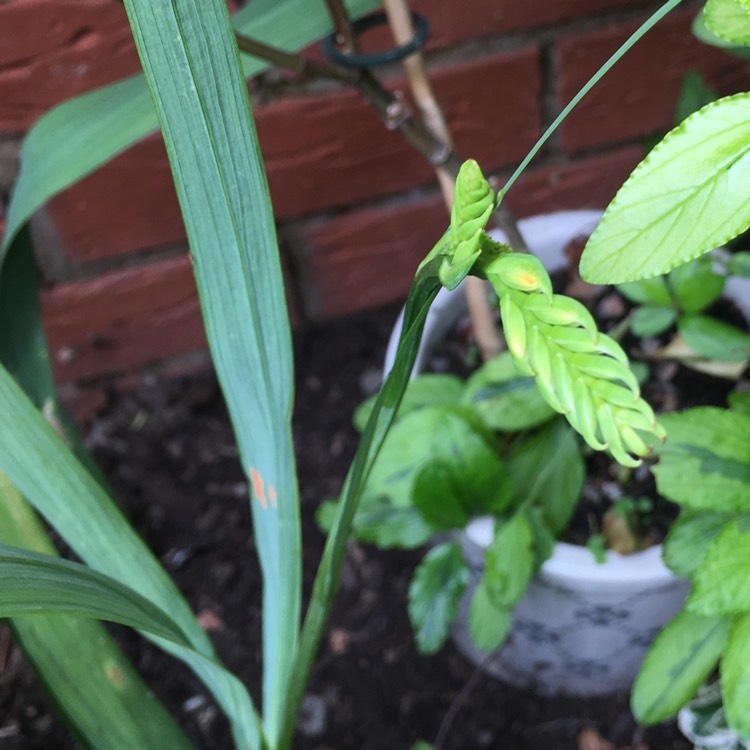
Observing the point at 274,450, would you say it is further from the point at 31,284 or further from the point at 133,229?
the point at 133,229

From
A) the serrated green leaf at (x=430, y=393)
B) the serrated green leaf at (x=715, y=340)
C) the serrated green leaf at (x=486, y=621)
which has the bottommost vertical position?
the serrated green leaf at (x=486, y=621)

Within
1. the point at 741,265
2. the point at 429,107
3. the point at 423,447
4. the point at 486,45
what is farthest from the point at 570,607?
the point at 486,45

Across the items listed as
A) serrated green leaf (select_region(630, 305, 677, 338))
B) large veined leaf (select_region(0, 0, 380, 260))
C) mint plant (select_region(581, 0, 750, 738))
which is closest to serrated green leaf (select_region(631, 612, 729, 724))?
mint plant (select_region(581, 0, 750, 738))

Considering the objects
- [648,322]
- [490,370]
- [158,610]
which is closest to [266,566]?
[158,610]

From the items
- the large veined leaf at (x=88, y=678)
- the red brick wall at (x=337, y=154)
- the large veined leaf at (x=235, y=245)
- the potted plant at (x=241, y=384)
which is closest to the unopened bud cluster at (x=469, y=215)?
the potted plant at (x=241, y=384)

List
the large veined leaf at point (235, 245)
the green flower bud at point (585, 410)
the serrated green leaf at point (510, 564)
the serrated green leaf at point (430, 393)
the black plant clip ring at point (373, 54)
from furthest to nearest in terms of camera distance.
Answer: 1. the serrated green leaf at point (430, 393)
2. the serrated green leaf at point (510, 564)
3. the black plant clip ring at point (373, 54)
4. the large veined leaf at point (235, 245)
5. the green flower bud at point (585, 410)

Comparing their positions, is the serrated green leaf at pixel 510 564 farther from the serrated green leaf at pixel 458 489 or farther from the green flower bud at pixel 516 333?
the green flower bud at pixel 516 333
